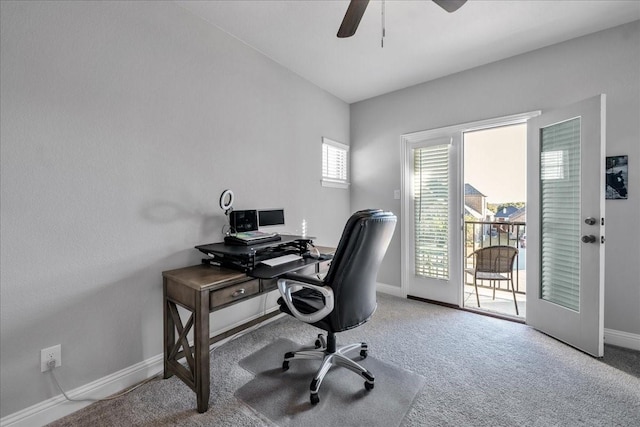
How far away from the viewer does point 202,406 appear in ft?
4.88

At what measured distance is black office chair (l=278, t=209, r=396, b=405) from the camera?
145cm

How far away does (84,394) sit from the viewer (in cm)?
153

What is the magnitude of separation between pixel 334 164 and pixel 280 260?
6.47 feet

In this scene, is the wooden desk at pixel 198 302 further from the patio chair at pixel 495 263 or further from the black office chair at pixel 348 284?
the patio chair at pixel 495 263

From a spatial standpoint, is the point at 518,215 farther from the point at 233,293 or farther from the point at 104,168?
the point at 104,168

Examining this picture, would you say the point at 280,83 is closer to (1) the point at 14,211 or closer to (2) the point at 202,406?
(1) the point at 14,211

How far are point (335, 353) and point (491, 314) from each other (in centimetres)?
201

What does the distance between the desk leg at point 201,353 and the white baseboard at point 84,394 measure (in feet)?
0.52

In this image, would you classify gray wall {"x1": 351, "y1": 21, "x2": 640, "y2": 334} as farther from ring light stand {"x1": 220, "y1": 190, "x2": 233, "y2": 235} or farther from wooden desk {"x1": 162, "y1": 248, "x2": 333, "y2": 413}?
wooden desk {"x1": 162, "y1": 248, "x2": 333, "y2": 413}

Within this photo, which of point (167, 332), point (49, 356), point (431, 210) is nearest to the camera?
point (49, 356)

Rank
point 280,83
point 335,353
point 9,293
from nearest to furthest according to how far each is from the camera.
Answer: point 9,293 → point 335,353 → point 280,83

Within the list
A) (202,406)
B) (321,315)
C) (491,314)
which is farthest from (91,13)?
(491,314)

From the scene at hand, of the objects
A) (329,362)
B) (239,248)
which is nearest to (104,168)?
(239,248)

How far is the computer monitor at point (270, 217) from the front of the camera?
7.89 ft
